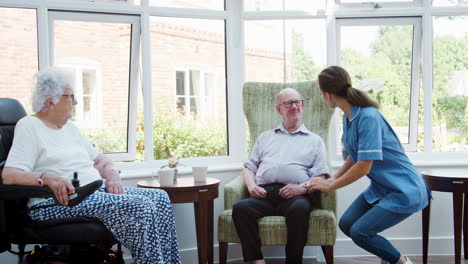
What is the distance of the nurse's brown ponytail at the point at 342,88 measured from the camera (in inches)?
105

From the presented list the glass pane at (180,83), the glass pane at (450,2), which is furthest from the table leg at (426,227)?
the glass pane at (180,83)

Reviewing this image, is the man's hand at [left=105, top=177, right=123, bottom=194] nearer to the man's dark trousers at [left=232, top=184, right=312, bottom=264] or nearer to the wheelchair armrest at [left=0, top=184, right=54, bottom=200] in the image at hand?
the wheelchair armrest at [left=0, top=184, right=54, bottom=200]

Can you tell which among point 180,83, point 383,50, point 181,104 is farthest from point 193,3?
point 383,50

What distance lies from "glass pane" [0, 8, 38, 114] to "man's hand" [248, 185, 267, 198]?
5.14 feet

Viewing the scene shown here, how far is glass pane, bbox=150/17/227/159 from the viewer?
3971 millimetres

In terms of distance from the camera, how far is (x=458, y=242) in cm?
329

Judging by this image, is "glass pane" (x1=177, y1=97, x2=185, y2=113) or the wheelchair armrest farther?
"glass pane" (x1=177, y1=97, x2=185, y2=113)

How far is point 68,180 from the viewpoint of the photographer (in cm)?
229

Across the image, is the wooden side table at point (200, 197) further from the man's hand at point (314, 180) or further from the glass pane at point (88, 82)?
the glass pane at point (88, 82)

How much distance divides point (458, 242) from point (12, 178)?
8.38 ft

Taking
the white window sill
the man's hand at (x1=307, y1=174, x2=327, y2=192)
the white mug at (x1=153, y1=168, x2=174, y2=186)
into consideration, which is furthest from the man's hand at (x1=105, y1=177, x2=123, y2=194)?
the man's hand at (x1=307, y1=174, x2=327, y2=192)

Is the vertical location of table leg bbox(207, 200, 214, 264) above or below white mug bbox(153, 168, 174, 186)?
below

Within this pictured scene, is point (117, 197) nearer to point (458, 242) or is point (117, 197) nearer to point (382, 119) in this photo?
point (382, 119)

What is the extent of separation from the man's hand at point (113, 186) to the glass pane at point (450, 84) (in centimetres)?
259
